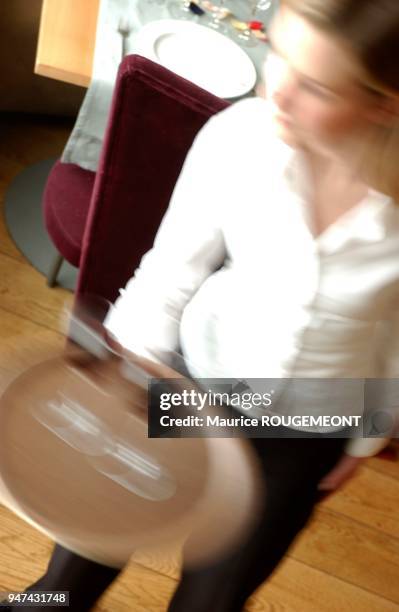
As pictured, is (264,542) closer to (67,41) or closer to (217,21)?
(67,41)

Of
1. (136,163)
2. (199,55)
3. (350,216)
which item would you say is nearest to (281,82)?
(350,216)

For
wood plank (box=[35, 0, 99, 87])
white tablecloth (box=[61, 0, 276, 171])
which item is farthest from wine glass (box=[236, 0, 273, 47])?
wood plank (box=[35, 0, 99, 87])

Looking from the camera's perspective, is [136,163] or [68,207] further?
[68,207]

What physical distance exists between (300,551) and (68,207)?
79 centimetres

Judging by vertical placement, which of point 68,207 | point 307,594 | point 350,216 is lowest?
point 307,594

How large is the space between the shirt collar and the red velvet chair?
0.60 feet

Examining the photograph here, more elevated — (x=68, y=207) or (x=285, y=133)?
(x=285, y=133)

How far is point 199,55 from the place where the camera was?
3.86ft

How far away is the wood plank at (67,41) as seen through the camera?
110 centimetres

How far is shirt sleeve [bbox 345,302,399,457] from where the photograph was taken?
0.80m

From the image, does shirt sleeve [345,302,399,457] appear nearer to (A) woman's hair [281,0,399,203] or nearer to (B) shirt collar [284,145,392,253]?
(B) shirt collar [284,145,392,253]

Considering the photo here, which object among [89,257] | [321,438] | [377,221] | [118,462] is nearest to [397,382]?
[321,438]

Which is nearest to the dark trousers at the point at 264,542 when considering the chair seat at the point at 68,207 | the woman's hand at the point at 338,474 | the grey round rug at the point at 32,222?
the woman's hand at the point at 338,474

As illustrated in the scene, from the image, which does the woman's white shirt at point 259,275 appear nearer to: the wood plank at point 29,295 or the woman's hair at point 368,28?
the woman's hair at point 368,28
